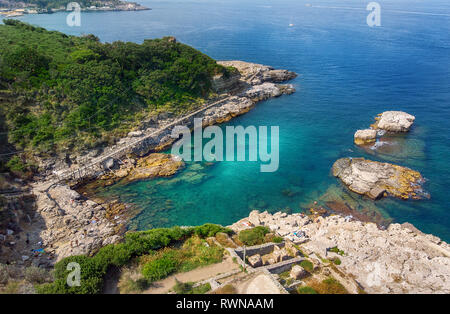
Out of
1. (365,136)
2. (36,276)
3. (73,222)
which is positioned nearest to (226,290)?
(36,276)

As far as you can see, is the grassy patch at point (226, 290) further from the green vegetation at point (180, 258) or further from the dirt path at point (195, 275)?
the green vegetation at point (180, 258)

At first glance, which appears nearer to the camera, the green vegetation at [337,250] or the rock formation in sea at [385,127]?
the green vegetation at [337,250]

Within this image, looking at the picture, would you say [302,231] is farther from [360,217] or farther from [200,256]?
[200,256]

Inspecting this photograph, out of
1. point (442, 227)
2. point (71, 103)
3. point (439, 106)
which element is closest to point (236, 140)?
point (71, 103)

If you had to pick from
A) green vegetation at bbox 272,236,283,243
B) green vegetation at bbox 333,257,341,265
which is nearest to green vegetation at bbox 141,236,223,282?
green vegetation at bbox 272,236,283,243

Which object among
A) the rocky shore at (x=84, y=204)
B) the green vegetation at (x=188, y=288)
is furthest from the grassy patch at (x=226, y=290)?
the rocky shore at (x=84, y=204)

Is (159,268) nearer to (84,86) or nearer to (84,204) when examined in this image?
(84,204)

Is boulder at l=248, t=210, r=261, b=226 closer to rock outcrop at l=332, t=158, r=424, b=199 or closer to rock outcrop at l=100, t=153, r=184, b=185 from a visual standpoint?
rock outcrop at l=100, t=153, r=184, b=185
